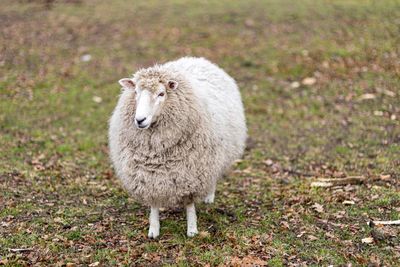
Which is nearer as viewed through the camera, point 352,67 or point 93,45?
point 352,67

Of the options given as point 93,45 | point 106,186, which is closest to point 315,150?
point 106,186

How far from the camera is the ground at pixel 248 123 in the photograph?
6590 mm

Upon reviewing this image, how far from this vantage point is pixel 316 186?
8664 mm

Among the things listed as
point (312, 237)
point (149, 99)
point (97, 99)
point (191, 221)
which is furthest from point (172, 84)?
point (97, 99)

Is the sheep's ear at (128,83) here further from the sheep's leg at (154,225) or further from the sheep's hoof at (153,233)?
the sheep's hoof at (153,233)

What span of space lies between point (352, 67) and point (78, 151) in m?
8.52

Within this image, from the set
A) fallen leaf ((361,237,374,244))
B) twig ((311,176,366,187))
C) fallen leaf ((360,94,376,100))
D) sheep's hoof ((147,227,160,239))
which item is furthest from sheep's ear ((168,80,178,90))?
fallen leaf ((360,94,376,100))

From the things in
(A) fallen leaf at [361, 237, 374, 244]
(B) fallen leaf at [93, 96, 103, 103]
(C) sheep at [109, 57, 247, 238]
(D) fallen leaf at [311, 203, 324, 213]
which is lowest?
(B) fallen leaf at [93, 96, 103, 103]

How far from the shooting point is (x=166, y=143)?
663 cm

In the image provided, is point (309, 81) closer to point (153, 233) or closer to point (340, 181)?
point (340, 181)

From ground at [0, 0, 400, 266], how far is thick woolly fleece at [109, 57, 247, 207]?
655 millimetres

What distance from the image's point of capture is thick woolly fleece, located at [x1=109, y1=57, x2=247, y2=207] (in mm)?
6633

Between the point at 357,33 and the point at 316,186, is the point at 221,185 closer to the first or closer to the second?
the point at 316,186

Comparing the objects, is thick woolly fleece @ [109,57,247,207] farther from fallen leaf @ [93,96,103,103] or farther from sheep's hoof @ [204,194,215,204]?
fallen leaf @ [93,96,103,103]
